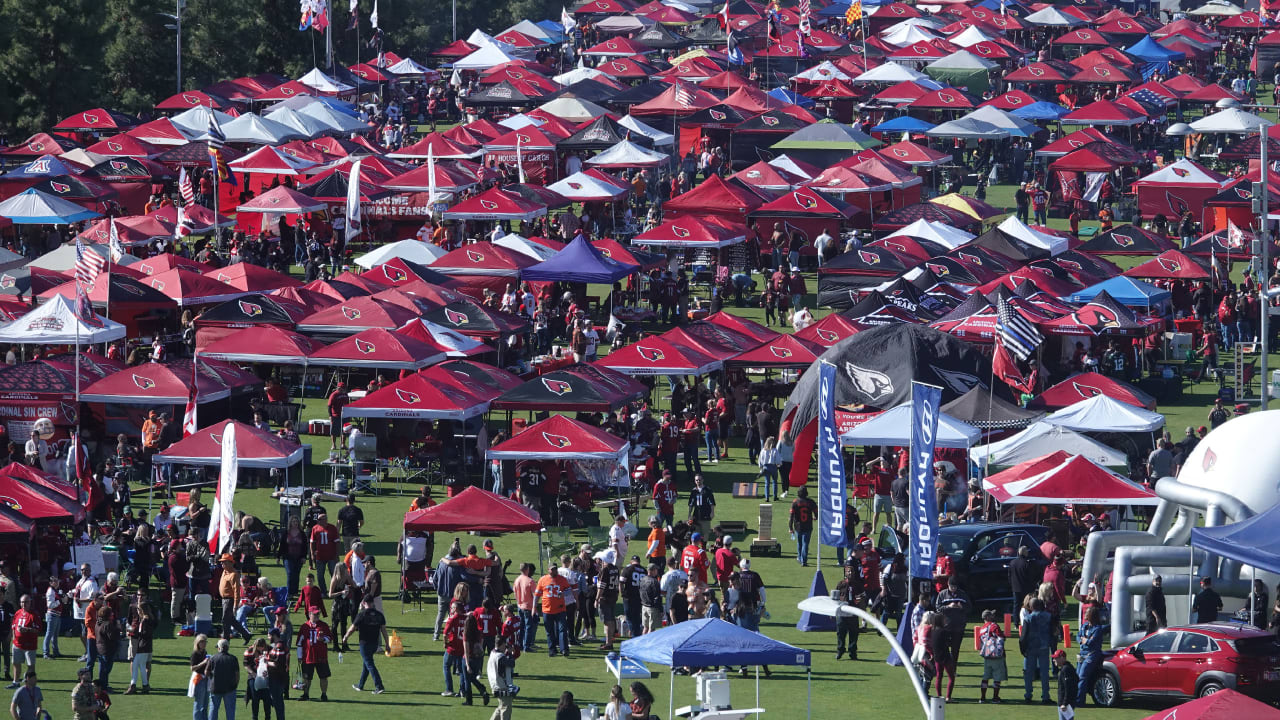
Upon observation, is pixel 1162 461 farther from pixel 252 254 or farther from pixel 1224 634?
pixel 252 254

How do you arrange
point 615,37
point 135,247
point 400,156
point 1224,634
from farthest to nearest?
point 615,37
point 400,156
point 135,247
point 1224,634

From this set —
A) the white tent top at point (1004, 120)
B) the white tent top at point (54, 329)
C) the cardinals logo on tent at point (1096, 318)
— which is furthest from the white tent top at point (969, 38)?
the white tent top at point (54, 329)

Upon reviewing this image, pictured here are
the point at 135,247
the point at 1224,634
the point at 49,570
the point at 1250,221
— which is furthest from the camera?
the point at 1250,221

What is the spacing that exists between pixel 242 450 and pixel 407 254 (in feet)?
52.8

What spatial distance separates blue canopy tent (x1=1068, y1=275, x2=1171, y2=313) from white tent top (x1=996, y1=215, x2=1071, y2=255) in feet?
13.2

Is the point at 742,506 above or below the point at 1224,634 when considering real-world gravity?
below

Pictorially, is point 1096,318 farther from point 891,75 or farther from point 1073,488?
point 891,75

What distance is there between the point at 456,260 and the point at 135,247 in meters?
9.87

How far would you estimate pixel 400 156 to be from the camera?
61.3 m

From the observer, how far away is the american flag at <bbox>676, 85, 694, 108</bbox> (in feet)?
234

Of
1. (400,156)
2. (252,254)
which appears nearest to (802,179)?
(400,156)

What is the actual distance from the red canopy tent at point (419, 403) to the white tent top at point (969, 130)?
36505mm

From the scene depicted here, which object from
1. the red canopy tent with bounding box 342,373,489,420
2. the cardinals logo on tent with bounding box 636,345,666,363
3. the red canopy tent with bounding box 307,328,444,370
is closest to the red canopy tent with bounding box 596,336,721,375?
the cardinals logo on tent with bounding box 636,345,666,363

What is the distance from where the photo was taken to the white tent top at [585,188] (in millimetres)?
56656
